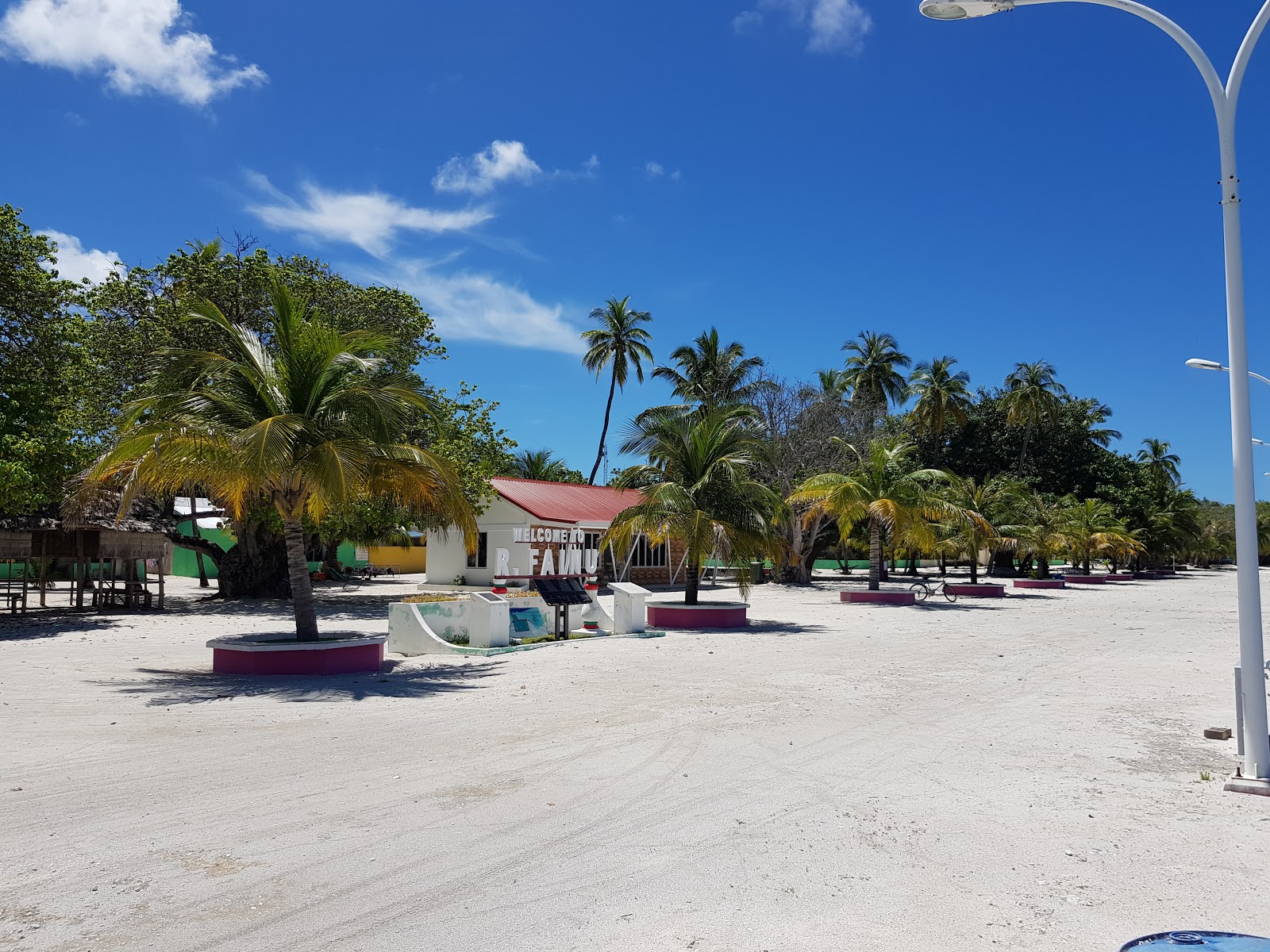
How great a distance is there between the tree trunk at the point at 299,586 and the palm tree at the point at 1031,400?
58.4 metres

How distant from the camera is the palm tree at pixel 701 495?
1938 cm

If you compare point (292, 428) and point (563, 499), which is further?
point (563, 499)

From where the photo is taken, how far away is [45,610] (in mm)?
23938

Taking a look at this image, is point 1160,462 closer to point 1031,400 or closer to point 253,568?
point 1031,400

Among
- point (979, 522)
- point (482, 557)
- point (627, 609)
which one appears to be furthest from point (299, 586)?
point (979, 522)

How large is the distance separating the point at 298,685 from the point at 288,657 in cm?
90

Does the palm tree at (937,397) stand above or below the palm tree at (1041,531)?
above

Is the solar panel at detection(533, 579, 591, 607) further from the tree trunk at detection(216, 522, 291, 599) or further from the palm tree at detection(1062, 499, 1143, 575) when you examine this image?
the palm tree at detection(1062, 499, 1143, 575)

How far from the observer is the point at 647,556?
39531 millimetres

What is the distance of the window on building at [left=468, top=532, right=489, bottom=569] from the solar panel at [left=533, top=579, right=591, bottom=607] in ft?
59.0

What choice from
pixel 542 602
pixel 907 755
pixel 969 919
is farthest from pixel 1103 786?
pixel 542 602

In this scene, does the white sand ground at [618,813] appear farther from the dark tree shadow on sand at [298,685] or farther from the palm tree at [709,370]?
the palm tree at [709,370]

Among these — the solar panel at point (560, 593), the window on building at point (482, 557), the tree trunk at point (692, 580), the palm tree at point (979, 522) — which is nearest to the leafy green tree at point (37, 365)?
the solar panel at point (560, 593)

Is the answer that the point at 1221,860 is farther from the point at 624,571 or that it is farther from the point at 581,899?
the point at 624,571
